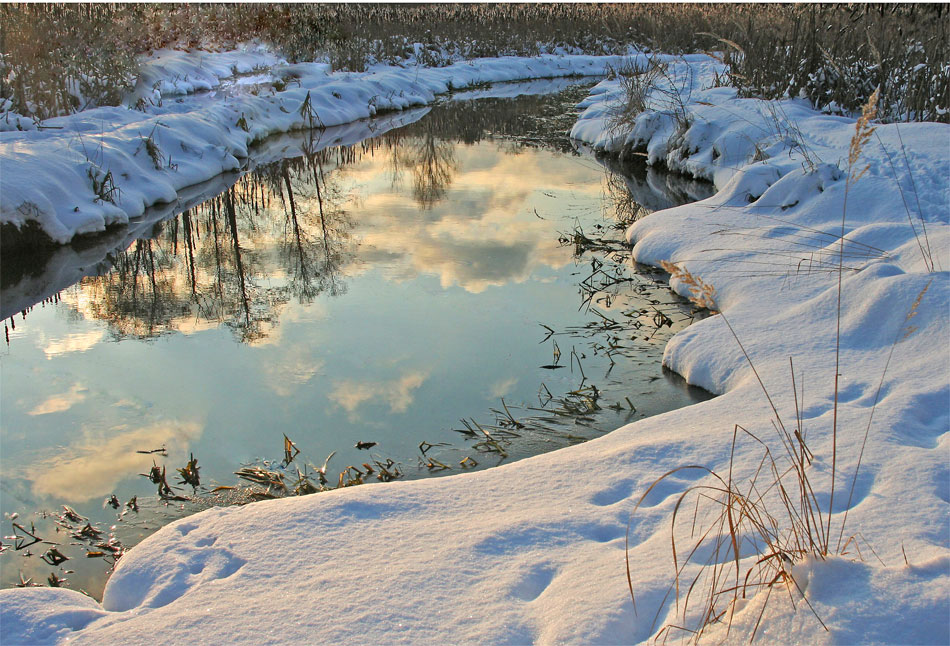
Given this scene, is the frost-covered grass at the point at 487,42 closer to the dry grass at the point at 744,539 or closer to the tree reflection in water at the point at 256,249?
the tree reflection in water at the point at 256,249

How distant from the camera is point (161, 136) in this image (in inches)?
340

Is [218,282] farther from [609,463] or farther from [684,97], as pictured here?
[684,97]

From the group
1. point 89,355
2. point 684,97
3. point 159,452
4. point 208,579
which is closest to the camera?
point 208,579

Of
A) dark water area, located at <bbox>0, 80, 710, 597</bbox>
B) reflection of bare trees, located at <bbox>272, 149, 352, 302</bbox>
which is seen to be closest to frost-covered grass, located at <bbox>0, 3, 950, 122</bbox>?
dark water area, located at <bbox>0, 80, 710, 597</bbox>

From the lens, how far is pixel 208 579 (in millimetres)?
2221

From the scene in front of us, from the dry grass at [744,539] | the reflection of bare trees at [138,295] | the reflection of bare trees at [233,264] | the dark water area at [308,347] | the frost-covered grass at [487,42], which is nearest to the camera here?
the dry grass at [744,539]

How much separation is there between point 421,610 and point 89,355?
3.54 metres

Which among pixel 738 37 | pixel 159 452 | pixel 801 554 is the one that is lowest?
pixel 159 452

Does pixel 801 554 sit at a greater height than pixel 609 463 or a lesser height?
greater

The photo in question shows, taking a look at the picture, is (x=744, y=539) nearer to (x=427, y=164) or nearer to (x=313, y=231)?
(x=313, y=231)

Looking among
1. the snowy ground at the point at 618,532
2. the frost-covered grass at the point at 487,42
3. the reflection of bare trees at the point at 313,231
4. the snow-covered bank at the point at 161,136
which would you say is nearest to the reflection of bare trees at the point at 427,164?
the reflection of bare trees at the point at 313,231

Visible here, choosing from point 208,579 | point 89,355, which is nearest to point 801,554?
point 208,579

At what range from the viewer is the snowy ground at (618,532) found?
181 cm

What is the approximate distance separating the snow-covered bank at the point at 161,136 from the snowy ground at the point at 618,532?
4.95 meters
